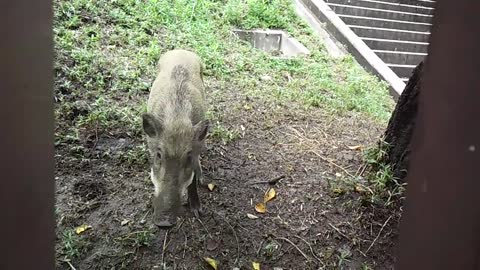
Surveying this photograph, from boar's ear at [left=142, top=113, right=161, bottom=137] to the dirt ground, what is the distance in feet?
2.29

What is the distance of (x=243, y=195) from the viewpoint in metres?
4.63

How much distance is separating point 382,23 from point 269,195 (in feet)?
26.8

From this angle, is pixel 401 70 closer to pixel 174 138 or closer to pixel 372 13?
pixel 372 13

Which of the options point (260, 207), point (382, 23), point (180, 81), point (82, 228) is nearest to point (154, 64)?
point (180, 81)

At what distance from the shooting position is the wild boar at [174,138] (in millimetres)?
3662

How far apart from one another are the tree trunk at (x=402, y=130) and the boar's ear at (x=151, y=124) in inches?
79.7

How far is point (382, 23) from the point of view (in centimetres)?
1166

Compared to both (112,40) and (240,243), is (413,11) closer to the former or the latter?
(112,40)

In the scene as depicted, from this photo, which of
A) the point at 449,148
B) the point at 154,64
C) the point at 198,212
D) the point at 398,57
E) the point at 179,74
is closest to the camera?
the point at 449,148

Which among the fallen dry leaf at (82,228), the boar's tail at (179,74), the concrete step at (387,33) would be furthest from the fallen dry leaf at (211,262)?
the concrete step at (387,33)

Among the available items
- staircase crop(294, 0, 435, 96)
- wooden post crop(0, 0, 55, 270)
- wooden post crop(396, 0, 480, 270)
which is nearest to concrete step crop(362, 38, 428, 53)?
staircase crop(294, 0, 435, 96)

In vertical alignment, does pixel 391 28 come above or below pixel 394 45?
above

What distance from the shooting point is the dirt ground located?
13.1 feet

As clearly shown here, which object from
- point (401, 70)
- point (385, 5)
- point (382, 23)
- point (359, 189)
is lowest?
point (359, 189)
